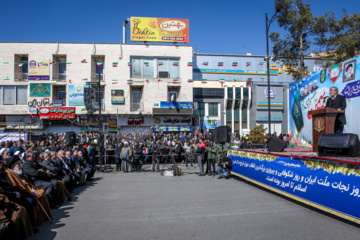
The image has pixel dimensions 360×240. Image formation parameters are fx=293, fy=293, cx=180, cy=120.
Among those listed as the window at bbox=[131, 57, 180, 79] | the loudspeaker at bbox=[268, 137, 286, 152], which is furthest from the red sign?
the loudspeaker at bbox=[268, 137, 286, 152]

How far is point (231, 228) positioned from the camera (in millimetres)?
5738

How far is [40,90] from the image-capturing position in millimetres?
30859

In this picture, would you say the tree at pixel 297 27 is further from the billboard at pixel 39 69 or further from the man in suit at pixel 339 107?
the billboard at pixel 39 69

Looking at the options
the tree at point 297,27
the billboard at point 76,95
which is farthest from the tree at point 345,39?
the billboard at point 76,95

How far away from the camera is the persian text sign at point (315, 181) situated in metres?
5.66

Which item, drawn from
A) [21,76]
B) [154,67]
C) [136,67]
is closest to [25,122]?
[21,76]

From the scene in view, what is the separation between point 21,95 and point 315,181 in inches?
1249

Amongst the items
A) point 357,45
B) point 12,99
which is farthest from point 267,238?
point 12,99

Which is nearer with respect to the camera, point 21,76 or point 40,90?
point 40,90

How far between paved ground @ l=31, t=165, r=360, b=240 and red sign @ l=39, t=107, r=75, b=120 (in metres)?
22.5

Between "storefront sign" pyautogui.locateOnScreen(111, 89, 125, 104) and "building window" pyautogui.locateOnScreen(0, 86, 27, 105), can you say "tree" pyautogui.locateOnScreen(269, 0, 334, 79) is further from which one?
"building window" pyautogui.locateOnScreen(0, 86, 27, 105)

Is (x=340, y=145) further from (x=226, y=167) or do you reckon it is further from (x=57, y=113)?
(x=57, y=113)

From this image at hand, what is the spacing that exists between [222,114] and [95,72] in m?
16.0

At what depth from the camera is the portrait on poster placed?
33.2 ft
